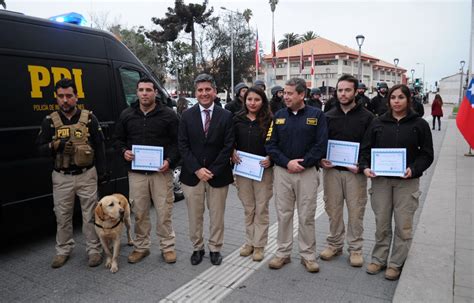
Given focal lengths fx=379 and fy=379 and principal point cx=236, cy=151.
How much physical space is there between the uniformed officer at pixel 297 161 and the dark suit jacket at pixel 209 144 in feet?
1.47

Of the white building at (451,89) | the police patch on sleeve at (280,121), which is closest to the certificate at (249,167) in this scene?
the police patch on sleeve at (280,121)

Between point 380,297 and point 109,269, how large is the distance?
2.67 m

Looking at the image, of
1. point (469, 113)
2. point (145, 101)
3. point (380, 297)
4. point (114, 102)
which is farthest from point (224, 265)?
point (469, 113)

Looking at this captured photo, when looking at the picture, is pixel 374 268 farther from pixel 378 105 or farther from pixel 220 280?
pixel 378 105

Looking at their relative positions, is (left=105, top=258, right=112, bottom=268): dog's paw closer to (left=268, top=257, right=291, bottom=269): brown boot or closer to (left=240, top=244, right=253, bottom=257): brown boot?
(left=240, top=244, right=253, bottom=257): brown boot

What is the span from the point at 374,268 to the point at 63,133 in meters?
3.37

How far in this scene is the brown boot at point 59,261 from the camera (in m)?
4.01

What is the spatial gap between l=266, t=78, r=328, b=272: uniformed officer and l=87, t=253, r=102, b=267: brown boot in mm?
1847

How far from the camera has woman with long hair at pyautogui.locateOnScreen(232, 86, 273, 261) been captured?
3.95m

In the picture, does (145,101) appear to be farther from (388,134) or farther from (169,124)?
(388,134)

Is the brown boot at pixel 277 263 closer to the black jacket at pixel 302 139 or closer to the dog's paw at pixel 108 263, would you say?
the black jacket at pixel 302 139

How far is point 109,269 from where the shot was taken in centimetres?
397

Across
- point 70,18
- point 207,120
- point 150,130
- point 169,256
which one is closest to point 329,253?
point 169,256

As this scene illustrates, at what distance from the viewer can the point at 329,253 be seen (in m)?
4.11
